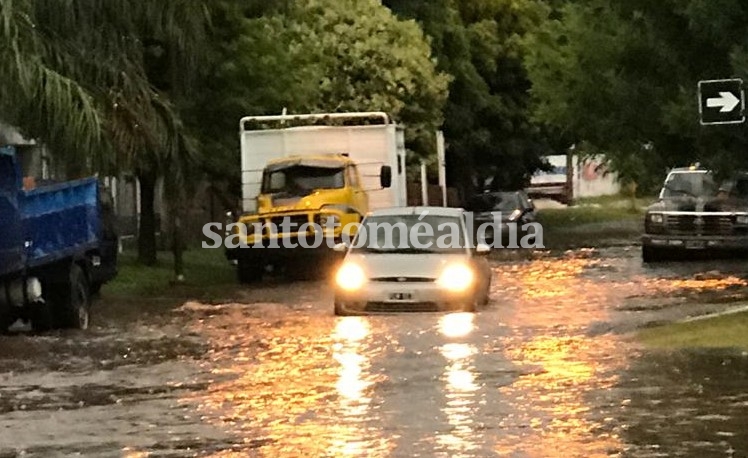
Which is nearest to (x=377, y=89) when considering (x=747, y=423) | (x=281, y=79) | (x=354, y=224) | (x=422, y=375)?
(x=281, y=79)

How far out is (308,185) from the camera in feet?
105

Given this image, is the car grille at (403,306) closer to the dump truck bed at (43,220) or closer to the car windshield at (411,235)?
the car windshield at (411,235)

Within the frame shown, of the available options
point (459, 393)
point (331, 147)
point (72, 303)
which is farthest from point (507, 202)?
point (459, 393)

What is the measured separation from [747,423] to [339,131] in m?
21.2

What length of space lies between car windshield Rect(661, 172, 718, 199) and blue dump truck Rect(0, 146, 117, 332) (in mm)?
13454

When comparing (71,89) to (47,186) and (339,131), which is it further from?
(339,131)

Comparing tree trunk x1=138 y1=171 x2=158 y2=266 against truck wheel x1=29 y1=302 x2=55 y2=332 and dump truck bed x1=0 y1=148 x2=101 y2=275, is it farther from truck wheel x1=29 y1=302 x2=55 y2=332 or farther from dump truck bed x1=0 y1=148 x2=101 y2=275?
truck wheel x1=29 y1=302 x2=55 y2=332

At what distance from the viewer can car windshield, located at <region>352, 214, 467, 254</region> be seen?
2341cm

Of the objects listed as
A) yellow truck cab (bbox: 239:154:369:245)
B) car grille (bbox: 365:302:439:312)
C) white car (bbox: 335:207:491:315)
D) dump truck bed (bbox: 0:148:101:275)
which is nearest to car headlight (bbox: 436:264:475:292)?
white car (bbox: 335:207:491:315)

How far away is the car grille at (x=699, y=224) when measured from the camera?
33.2 metres

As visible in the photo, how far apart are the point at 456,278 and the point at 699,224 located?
12.1 metres

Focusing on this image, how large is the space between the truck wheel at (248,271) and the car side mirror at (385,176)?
285cm

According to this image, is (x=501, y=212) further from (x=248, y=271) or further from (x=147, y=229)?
(x=248, y=271)

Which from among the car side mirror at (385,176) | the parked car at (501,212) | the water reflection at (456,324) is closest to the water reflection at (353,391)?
the water reflection at (456,324)
